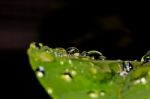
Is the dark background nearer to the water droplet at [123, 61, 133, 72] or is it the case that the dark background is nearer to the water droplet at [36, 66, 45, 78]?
the water droplet at [123, 61, 133, 72]

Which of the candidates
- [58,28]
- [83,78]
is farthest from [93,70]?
Result: [58,28]

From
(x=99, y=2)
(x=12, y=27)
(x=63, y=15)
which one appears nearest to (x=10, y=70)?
(x=12, y=27)

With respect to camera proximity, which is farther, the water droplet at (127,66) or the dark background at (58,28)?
the dark background at (58,28)

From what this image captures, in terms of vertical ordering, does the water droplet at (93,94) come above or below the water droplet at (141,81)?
below

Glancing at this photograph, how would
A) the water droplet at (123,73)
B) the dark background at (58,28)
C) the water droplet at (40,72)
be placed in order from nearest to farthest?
the water droplet at (40,72)
the water droplet at (123,73)
the dark background at (58,28)

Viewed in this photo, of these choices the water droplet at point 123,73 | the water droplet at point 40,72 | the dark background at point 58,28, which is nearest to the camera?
the water droplet at point 40,72

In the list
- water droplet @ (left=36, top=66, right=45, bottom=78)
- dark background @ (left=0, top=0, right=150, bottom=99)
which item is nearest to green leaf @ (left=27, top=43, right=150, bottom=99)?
water droplet @ (left=36, top=66, right=45, bottom=78)

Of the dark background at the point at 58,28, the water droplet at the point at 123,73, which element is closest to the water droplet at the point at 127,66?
the water droplet at the point at 123,73

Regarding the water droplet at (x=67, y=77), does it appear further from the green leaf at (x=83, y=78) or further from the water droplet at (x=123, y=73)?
the water droplet at (x=123, y=73)

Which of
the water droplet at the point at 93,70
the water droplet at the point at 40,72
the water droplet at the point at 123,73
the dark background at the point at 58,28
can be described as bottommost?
the water droplet at the point at 40,72
